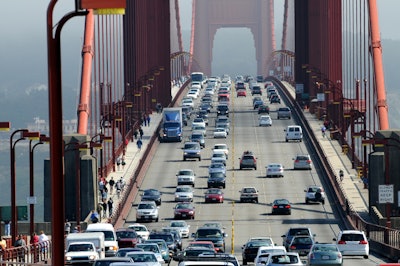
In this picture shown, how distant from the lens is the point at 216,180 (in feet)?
349

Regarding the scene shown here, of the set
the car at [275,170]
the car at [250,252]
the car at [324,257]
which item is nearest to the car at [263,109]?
the car at [275,170]

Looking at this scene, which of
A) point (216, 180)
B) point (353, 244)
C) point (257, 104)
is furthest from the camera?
point (257, 104)

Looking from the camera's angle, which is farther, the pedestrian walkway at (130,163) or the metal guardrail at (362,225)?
the pedestrian walkway at (130,163)

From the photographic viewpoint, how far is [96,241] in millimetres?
53906

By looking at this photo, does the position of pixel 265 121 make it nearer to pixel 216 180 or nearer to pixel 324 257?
pixel 216 180

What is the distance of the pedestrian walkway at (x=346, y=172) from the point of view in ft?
301

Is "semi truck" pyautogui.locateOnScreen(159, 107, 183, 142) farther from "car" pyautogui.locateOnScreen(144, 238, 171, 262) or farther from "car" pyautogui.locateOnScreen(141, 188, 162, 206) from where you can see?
"car" pyautogui.locateOnScreen(144, 238, 171, 262)

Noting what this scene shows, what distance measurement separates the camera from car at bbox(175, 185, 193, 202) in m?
98.7

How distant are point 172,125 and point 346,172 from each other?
108 ft

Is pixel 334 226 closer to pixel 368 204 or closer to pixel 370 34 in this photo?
pixel 368 204

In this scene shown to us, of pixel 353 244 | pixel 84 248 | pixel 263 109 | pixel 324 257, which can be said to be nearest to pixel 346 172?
pixel 353 244

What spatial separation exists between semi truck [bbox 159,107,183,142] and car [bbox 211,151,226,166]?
14.0m

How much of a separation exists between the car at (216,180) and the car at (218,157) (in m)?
10.6

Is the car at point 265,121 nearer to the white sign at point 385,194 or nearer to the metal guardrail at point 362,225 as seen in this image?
the metal guardrail at point 362,225
